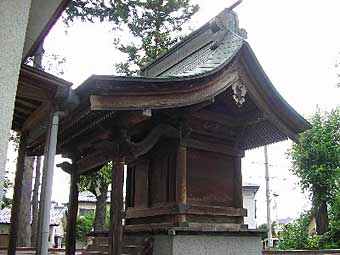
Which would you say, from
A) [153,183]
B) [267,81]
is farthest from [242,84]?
[153,183]

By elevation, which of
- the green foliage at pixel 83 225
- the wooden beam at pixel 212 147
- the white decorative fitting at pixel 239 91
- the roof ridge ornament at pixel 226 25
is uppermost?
the roof ridge ornament at pixel 226 25

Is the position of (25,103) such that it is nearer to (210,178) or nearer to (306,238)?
(210,178)

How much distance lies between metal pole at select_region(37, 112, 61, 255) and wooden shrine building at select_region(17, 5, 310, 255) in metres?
0.67

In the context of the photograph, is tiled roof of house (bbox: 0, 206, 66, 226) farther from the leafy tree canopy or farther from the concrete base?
the concrete base

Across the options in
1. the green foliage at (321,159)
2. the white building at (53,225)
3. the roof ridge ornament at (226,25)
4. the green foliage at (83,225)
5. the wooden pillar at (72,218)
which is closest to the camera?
the roof ridge ornament at (226,25)

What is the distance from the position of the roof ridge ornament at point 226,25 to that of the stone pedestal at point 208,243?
12.4 feet

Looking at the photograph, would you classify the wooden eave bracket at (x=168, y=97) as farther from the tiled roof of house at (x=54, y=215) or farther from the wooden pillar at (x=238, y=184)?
the tiled roof of house at (x=54, y=215)

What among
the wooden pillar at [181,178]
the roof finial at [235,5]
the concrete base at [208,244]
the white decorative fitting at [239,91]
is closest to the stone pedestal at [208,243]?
the concrete base at [208,244]

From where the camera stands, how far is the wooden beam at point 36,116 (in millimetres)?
5814

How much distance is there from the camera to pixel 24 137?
7.17 metres

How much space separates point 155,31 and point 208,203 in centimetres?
1238

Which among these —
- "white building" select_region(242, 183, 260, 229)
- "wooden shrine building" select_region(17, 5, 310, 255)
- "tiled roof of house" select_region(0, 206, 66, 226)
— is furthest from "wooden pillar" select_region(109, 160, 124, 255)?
"white building" select_region(242, 183, 260, 229)

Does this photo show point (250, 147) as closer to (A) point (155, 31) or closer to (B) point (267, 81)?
(B) point (267, 81)

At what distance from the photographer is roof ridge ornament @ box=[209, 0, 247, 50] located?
7.45 metres
